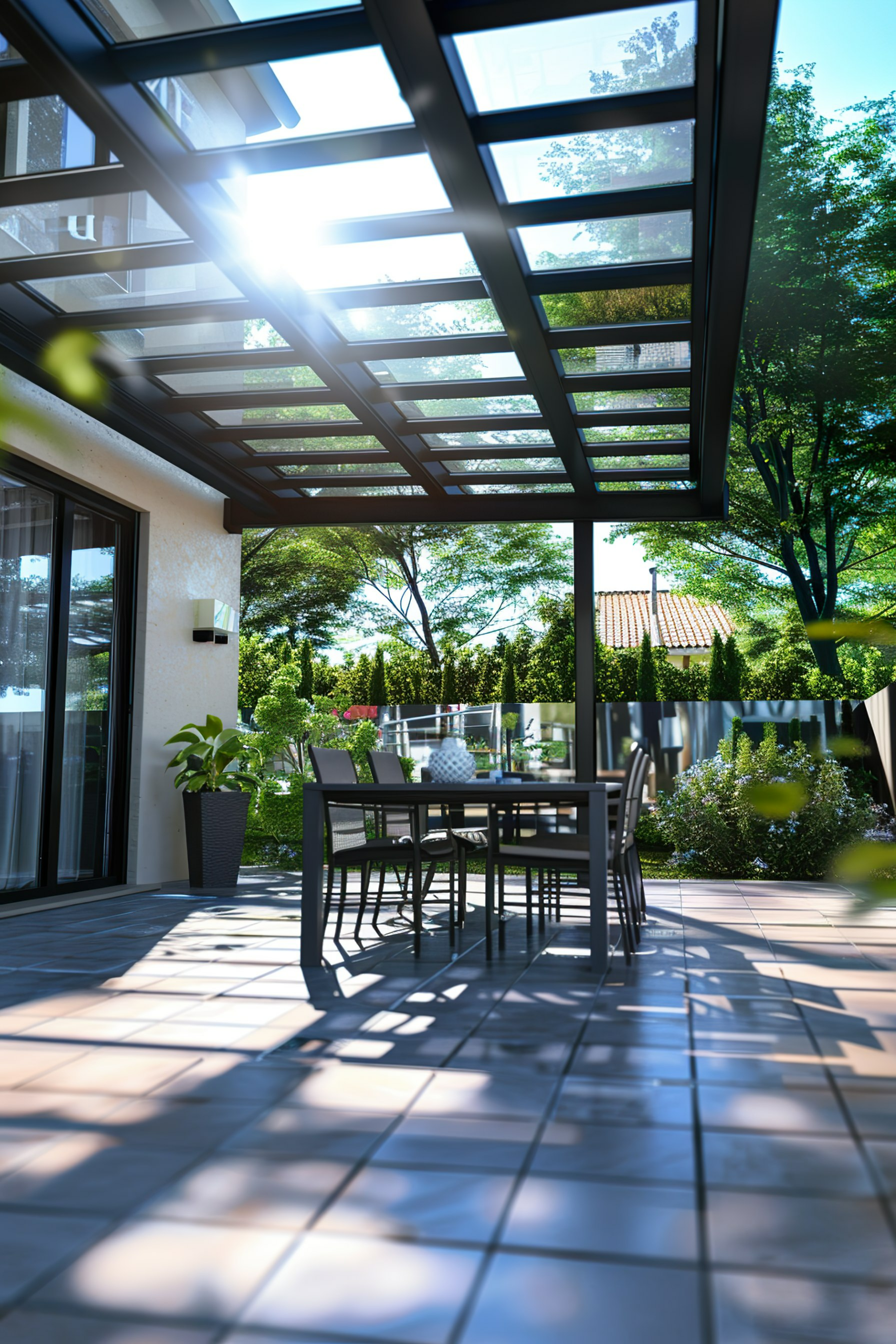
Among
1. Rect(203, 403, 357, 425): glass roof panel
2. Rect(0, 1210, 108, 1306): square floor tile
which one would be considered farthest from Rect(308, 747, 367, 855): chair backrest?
Rect(0, 1210, 108, 1306): square floor tile

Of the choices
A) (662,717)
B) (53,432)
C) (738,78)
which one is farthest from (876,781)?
(53,432)

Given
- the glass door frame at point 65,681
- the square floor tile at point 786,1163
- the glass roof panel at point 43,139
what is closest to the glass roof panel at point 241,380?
the glass door frame at point 65,681

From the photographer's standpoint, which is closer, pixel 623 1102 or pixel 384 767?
pixel 623 1102

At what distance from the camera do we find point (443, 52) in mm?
3232

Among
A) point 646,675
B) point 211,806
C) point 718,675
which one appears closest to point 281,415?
point 211,806

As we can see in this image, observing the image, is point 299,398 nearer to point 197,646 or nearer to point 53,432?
point 197,646

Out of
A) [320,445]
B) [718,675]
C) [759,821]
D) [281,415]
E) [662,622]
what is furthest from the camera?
[662,622]

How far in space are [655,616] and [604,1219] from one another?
62.1 feet

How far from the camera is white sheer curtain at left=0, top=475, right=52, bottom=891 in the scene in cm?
571

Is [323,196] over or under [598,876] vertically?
over

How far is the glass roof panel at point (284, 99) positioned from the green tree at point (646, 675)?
9.70 metres

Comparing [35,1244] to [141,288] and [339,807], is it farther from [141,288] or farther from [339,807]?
[141,288]

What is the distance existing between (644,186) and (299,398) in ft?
8.55

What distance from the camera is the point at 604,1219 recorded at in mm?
1813
